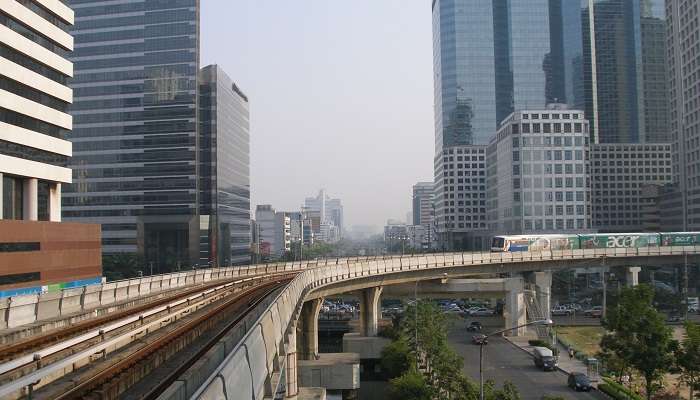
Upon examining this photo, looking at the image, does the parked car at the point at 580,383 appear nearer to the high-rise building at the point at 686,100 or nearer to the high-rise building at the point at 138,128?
the high-rise building at the point at 138,128

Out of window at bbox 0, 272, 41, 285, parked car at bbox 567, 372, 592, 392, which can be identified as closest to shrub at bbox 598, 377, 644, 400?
parked car at bbox 567, 372, 592, 392

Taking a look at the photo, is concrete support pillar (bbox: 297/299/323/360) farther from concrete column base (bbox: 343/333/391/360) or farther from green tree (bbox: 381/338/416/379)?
concrete column base (bbox: 343/333/391/360)

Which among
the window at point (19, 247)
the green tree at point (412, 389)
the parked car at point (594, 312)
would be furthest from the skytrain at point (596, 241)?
the window at point (19, 247)

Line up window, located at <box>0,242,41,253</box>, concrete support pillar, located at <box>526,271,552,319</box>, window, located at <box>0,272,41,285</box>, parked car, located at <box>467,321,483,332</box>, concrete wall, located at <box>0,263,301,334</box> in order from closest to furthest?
concrete wall, located at <box>0,263,301,334</box>
window, located at <box>0,272,41,285</box>
window, located at <box>0,242,41,253</box>
parked car, located at <box>467,321,483,332</box>
concrete support pillar, located at <box>526,271,552,319</box>

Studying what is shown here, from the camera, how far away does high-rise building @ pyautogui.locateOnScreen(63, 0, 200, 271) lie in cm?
12662

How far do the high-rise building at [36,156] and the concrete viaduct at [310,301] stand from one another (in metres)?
14.6

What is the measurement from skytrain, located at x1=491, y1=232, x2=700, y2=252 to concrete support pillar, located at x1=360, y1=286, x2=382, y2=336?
74.4 ft

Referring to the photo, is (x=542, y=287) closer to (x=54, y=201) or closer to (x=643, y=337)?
(x=643, y=337)

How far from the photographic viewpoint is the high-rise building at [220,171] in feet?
431

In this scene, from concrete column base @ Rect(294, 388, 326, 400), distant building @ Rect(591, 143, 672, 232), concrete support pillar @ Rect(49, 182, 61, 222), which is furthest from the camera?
distant building @ Rect(591, 143, 672, 232)

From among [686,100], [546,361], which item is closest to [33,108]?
[546,361]

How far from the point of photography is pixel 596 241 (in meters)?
89.4

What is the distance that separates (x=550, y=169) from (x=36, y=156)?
10143 cm

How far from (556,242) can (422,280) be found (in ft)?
79.7
